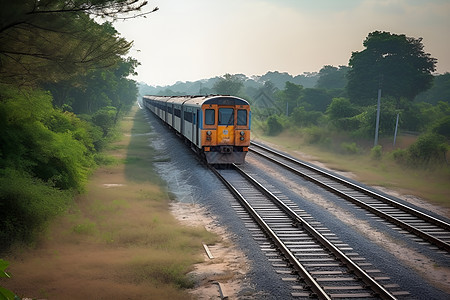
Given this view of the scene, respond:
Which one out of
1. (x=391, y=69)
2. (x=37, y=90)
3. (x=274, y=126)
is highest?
(x=391, y=69)

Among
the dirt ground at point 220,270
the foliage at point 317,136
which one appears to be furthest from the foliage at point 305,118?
the dirt ground at point 220,270

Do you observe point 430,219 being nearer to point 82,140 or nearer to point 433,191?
point 433,191

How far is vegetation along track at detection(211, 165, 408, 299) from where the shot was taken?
705 cm

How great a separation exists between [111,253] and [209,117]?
10352mm

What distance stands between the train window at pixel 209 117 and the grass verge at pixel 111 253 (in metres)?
5.17

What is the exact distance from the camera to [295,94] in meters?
59.8

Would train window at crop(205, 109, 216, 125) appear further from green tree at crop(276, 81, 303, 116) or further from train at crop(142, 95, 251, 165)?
green tree at crop(276, 81, 303, 116)

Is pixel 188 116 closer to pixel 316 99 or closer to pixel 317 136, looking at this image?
pixel 317 136

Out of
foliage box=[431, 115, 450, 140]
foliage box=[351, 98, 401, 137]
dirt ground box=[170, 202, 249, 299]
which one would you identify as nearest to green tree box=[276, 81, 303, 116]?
foliage box=[351, 98, 401, 137]

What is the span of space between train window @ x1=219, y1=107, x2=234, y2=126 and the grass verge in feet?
18.5

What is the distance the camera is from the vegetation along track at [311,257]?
7.05m

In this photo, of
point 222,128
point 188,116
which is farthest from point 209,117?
point 188,116

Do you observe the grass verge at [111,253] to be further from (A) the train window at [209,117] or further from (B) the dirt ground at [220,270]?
(A) the train window at [209,117]

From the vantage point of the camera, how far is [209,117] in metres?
18.1
